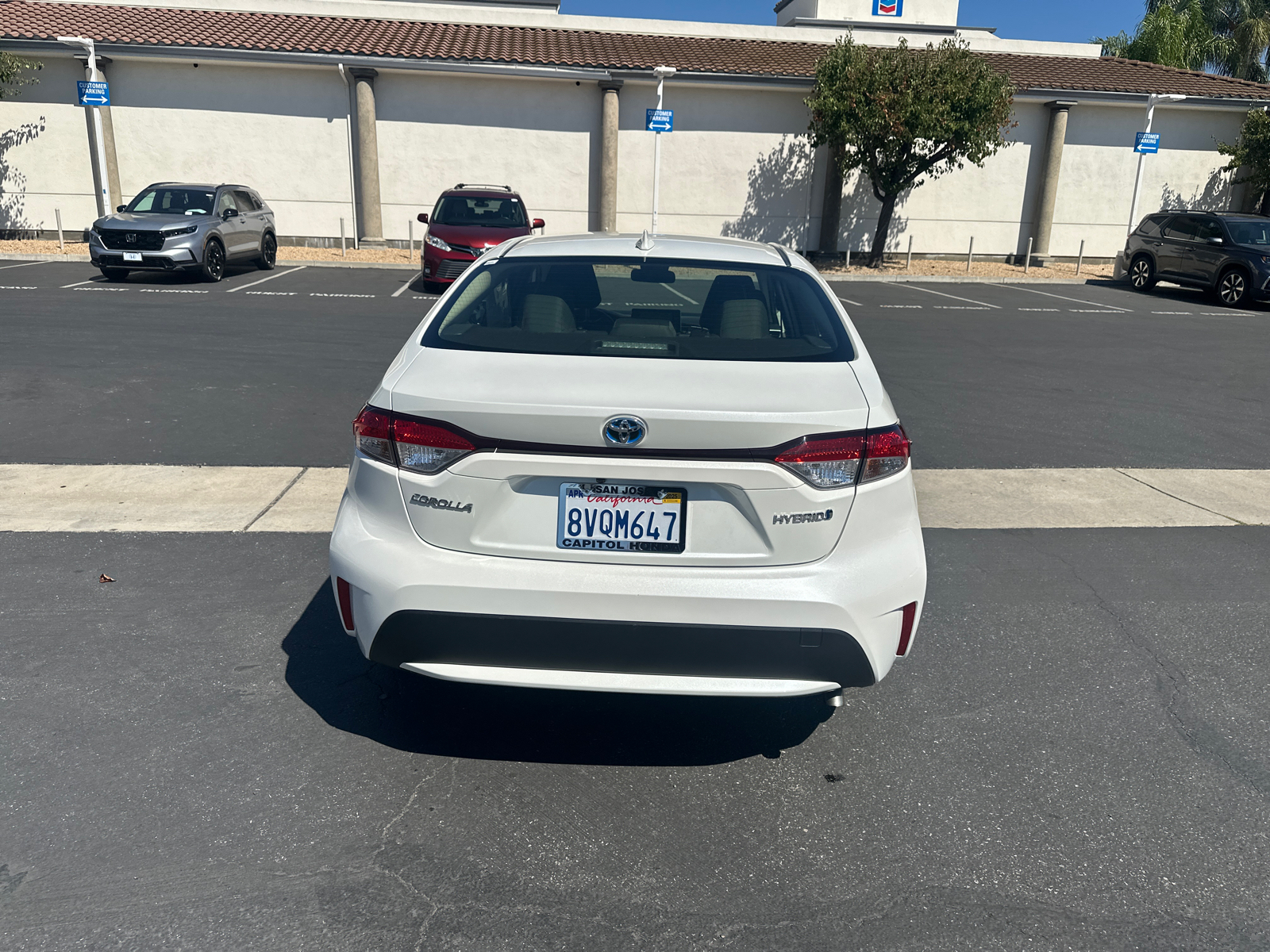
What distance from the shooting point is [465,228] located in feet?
57.0

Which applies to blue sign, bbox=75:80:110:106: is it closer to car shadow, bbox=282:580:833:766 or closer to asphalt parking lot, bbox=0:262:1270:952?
asphalt parking lot, bbox=0:262:1270:952

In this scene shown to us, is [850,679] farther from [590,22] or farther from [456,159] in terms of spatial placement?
[590,22]

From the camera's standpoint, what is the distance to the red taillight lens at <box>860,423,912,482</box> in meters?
3.03

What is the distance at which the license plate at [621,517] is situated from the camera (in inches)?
116

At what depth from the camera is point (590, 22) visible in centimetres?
2866

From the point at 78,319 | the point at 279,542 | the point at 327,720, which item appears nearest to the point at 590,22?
the point at 78,319

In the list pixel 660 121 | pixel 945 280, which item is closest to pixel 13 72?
pixel 660 121

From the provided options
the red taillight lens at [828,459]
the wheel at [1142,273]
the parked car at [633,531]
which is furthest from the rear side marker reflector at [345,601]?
the wheel at [1142,273]

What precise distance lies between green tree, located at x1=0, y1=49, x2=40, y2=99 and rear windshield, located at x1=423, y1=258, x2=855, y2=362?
77.1 feet

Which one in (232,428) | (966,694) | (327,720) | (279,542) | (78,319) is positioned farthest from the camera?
(78,319)

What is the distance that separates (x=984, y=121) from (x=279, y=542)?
21451mm

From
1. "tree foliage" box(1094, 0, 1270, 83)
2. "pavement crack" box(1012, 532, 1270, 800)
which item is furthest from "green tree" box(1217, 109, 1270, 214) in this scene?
"pavement crack" box(1012, 532, 1270, 800)

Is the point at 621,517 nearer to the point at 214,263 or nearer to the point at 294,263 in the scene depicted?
the point at 214,263

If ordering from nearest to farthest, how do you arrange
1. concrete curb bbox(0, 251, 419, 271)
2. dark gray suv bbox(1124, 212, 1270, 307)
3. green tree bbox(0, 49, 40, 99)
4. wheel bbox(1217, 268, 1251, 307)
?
dark gray suv bbox(1124, 212, 1270, 307), wheel bbox(1217, 268, 1251, 307), concrete curb bbox(0, 251, 419, 271), green tree bbox(0, 49, 40, 99)
